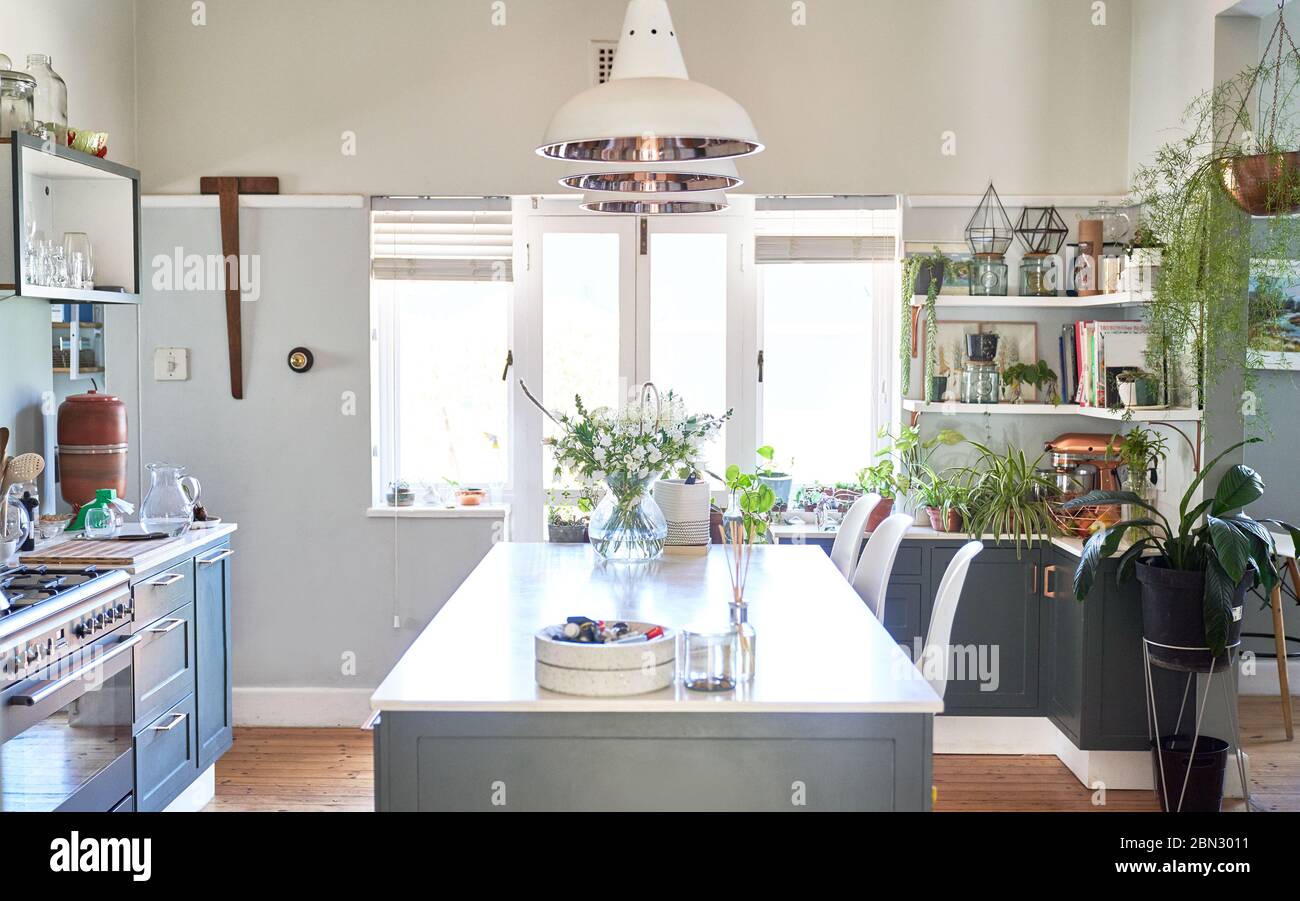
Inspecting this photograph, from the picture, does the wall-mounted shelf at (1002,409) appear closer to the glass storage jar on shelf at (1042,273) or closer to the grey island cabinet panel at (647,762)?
the glass storage jar on shelf at (1042,273)

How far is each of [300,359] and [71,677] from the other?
222 centimetres

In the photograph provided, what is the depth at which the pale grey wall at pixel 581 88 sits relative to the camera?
5.17 m

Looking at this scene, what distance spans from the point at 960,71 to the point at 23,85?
3496mm

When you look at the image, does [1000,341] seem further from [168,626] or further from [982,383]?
[168,626]

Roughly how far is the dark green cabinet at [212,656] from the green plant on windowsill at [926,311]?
2.80m

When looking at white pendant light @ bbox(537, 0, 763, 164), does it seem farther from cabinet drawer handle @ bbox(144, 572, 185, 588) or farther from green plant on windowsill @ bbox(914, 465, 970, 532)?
green plant on windowsill @ bbox(914, 465, 970, 532)

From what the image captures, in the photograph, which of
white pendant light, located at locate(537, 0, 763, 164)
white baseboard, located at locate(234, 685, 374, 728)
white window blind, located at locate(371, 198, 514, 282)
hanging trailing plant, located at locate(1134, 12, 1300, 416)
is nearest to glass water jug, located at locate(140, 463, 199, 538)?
white baseboard, located at locate(234, 685, 374, 728)

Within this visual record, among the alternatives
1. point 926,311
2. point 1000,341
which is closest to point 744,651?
point 926,311

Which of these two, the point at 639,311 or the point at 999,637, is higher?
the point at 639,311

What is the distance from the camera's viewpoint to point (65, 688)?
3.26 metres

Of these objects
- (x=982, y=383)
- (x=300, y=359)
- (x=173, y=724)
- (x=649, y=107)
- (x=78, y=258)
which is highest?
(x=649, y=107)

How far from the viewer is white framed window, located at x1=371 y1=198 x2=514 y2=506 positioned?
5.51 m
